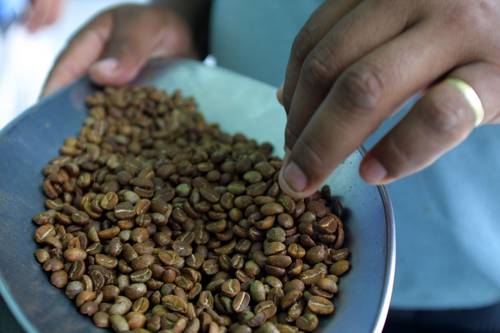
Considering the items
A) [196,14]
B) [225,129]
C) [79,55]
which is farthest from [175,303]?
[196,14]

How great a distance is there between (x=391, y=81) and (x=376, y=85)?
14mm

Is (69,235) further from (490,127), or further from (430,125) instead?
(490,127)

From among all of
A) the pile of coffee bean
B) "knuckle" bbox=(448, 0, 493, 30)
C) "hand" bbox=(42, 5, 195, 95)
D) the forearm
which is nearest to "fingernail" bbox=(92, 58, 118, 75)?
"hand" bbox=(42, 5, 195, 95)

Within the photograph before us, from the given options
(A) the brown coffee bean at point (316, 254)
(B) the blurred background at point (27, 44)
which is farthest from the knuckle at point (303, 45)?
(B) the blurred background at point (27, 44)

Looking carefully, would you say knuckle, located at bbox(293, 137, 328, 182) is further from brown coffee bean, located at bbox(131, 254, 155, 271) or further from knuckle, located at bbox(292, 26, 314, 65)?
brown coffee bean, located at bbox(131, 254, 155, 271)

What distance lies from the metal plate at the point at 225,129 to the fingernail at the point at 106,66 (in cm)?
3

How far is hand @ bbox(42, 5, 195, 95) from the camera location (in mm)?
916

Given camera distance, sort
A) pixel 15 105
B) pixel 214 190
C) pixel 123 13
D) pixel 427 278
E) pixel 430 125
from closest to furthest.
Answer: pixel 430 125 < pixel 214 190 < pixel 427 278 < pixel 123 13 < pixel 15 105

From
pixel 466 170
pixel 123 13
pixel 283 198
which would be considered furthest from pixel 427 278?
pixel 123 13

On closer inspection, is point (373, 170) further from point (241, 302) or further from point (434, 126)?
point (241, 302)

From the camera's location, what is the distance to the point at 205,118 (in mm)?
876

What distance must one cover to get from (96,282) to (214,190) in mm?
189

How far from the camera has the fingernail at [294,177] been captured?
49 centimetres

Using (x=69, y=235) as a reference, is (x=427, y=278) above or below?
below
